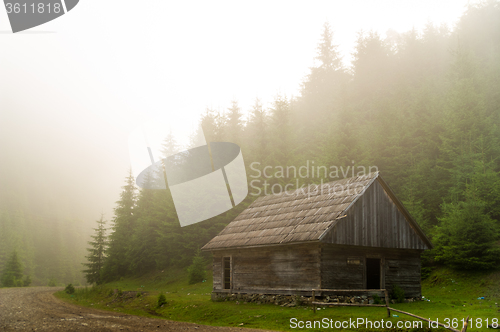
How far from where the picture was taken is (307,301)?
14.9 meters

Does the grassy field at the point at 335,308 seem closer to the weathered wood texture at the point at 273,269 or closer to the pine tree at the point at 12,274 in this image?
the weathered wood texture at the point at 273,269

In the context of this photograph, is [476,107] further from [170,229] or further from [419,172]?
[170,229]

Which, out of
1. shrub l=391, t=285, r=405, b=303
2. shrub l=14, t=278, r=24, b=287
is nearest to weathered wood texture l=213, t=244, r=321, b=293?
shrub l=391, t=285, r=405, b=303

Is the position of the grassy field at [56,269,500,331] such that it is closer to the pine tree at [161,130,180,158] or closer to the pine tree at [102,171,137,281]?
the pine tree at [161,130,180,158]

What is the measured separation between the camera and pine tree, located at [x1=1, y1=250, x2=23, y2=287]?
4421 cm

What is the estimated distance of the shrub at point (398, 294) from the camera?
16.4 meters

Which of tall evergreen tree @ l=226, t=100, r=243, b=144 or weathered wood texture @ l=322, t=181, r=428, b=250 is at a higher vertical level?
tall evergreen tree @ l=226, t=100, r=243, b=144

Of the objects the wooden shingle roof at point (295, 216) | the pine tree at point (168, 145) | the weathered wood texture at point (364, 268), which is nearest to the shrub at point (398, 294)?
the weathered wood texture at point (364, 268)

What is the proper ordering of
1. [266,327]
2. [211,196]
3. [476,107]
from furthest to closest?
[211,196]
[476,107]
[266,327]

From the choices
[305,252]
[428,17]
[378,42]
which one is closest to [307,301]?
[305,252]

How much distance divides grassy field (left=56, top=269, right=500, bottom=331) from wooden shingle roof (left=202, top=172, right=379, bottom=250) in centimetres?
296

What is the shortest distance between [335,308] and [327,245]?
8.33 feet

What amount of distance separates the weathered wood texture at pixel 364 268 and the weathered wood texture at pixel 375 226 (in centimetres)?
48

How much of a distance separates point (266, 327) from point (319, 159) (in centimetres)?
1941
